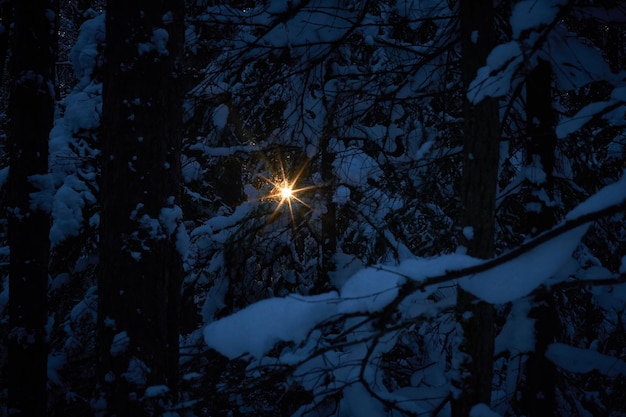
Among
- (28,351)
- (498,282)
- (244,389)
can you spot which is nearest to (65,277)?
(28,351)

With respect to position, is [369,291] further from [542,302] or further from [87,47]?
[87,47]

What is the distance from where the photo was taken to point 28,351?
4742 mm

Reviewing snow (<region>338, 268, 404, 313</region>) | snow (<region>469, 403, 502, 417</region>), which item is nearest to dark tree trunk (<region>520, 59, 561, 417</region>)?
snow (<region>469, 403, 502, 417</region>)

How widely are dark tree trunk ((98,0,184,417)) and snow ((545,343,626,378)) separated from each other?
295 centimetres

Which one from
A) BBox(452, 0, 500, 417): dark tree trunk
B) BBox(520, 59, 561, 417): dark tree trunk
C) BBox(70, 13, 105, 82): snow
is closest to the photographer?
BBox(452, 0, 500, 417): dark tree trunk

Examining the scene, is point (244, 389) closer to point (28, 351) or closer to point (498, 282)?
point (498, 282)

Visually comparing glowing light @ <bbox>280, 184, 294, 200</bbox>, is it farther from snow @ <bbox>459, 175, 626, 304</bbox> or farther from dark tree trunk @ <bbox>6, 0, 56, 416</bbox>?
snow @ <bbox>459, 175, 626, 304</bbox>

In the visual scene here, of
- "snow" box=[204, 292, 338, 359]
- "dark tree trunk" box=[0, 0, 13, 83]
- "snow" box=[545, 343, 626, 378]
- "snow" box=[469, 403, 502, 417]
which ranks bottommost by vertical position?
"snow" box=[469, 403, 502, 417]

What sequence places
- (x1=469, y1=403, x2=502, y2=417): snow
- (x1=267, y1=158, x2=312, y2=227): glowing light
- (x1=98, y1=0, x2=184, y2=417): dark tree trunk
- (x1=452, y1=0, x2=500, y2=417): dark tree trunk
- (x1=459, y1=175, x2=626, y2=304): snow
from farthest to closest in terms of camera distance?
(x1=267, y1=158, x2=312, y2=227): glowing light, (x1=98, y1=0, x2=184, y2=417): dark tree trunk, (x1=452, y1=0, x2=500, y2=417): dark tree trunk, (x1=469, y1=403, x2=502, y2=417): snow, (x1=459, y1=175, x2=626, y2=304): snow

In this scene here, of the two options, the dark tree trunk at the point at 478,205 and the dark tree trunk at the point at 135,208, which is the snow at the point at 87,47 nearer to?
the dark tree trunk at the point at 135,208

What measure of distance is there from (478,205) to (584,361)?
4.56ft

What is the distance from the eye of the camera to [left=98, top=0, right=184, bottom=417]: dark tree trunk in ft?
10.5

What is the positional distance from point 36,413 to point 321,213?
414 centimetres

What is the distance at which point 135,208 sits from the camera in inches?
128
